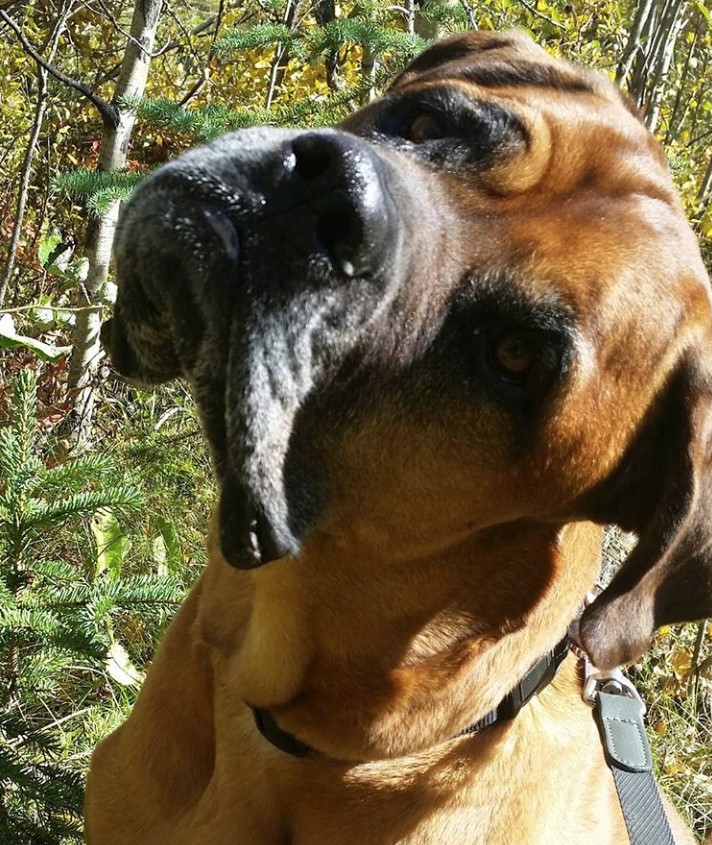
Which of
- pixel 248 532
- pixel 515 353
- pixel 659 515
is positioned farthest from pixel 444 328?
pixel 659 515

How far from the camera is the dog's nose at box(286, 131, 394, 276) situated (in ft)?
5.81

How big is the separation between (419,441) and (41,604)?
1.33 meters

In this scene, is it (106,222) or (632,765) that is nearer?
(632,765)

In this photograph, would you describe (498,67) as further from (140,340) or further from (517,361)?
Result: (140,340)

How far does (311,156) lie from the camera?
1.82 metres

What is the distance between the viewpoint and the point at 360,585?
247 centimetres

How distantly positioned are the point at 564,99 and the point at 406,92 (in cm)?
40

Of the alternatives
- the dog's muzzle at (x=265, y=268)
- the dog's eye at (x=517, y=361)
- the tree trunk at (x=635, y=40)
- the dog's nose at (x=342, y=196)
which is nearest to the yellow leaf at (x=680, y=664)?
the tree trunk at (x=635, y=40)

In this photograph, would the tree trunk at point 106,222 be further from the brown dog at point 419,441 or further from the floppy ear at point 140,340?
the brown dog at point 419,441

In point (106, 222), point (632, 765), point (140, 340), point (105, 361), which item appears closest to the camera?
point (140, 340)

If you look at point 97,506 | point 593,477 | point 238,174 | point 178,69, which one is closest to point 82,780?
point 97,506

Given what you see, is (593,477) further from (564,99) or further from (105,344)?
(105,344)

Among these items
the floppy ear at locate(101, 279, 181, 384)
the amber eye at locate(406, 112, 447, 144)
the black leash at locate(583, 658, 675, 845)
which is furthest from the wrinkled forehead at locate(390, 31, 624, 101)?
the black leash at locate(583, 658, 675, 845)

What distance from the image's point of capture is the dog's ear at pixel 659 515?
232 cm
